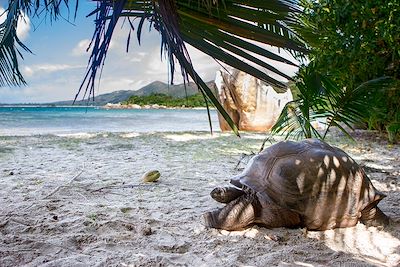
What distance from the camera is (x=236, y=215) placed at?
1916mm

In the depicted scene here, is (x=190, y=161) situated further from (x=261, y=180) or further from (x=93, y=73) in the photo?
(x=93, y=73)

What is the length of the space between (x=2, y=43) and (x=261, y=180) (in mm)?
1782

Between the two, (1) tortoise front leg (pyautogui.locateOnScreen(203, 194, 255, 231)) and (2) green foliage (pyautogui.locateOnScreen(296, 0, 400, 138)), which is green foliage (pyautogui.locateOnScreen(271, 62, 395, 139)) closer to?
(2) green foliage (pyautogui.locateOnScreen(296, 0, 400, 138))

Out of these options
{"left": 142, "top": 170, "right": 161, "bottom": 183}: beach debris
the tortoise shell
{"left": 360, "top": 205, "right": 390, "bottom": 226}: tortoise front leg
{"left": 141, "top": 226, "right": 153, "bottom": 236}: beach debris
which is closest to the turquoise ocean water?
{"left": 142, "top": 170, "right": 161, "bottom": 183}: beach debris

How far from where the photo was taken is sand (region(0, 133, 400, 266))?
1.58 meters

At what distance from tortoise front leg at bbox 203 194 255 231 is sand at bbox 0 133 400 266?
4 centimetres

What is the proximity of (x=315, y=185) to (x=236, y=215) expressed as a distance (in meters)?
0.44

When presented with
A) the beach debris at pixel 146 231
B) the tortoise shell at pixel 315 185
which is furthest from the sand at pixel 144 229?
the tortoise shell at pixel 315 185

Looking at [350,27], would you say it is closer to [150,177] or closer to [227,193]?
[227,193]

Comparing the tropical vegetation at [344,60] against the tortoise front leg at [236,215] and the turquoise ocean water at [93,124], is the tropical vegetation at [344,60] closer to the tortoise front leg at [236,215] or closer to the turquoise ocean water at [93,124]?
the tortoise front leg at [236,215]

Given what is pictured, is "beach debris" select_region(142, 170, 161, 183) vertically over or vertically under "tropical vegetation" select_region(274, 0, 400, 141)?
under

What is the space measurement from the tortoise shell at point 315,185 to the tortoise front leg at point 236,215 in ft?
0.25

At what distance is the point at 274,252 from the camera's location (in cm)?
164

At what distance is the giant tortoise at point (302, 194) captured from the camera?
1.86 metres
